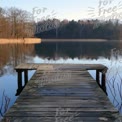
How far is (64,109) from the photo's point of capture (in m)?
3.94

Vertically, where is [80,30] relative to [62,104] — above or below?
above

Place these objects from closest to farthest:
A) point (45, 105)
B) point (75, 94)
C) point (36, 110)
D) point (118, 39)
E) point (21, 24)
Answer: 1. point (36, 110)
2. point (45, 105)
3. point (75, 94)
4. point (21, 24)
5. point (118, 39)

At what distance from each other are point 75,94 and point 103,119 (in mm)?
1598

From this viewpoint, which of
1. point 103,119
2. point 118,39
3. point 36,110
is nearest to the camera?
point 103,119

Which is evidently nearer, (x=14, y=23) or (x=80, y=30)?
(x=14, y=23)

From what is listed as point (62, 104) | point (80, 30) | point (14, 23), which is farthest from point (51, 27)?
point (62, 104)

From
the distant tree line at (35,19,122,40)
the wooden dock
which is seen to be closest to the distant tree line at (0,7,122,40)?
the distant tree line at (35,19,122,40)

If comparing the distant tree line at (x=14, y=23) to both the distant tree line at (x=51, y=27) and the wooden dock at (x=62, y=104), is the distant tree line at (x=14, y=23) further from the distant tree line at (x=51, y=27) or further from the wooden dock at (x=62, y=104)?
the wooden dock at (x=62, y=104)

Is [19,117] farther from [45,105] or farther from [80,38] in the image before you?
[80,38]

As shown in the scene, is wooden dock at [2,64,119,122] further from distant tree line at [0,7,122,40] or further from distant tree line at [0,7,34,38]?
distant tree line at [0,7,34,38]

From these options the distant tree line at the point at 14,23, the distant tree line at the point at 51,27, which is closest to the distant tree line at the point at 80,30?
the distant tree line at the point at 51,27

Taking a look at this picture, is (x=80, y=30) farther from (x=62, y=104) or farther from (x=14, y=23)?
(x=62, y=104)

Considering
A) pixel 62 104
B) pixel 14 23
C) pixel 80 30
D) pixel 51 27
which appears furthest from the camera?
pixel 80 30

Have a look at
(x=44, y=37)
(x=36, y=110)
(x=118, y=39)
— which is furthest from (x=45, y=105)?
(x=44, y=37)
